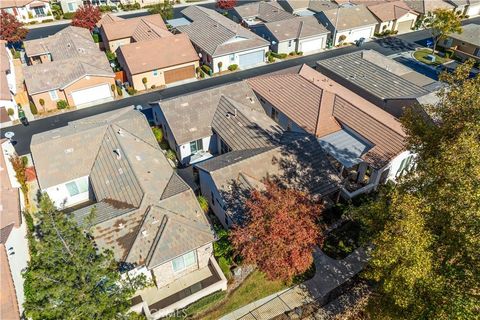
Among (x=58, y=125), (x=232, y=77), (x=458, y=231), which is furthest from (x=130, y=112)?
(x=458, y=231)

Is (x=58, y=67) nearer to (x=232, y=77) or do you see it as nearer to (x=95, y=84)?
(x=95, y=84)

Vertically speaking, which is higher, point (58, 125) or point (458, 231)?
point (458, 231)

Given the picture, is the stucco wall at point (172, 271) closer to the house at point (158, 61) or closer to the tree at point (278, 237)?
the tree at point (278, 237)

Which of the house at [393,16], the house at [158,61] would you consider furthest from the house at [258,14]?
the house at [158,61]

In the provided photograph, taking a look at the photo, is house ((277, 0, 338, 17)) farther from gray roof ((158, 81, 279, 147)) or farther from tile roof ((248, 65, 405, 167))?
gray roof ((158, 81, 279, 147))

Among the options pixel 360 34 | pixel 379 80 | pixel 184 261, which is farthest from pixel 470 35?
pixel 184 261

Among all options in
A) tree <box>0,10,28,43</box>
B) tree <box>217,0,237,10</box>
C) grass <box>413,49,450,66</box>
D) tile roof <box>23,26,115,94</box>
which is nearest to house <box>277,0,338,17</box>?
tree <box>217,0,237,10</box>

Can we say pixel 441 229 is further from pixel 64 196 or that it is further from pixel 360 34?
pixel 360 34
